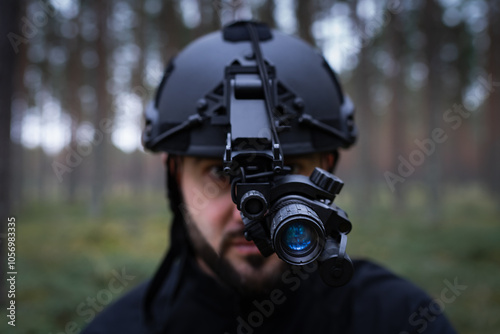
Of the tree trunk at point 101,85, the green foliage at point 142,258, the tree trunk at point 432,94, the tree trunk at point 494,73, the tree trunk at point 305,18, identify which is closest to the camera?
the green foliage at point 142,258

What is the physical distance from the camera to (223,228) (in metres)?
2.14

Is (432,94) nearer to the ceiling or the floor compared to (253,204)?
nearer to the ceiling

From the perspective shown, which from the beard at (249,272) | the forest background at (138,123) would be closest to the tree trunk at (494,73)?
the forest background at (138,123)

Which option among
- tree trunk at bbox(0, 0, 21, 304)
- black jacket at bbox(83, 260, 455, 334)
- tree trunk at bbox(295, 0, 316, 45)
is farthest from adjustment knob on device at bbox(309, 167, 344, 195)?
tree trunk at bbox(295, 0, 316, 45)

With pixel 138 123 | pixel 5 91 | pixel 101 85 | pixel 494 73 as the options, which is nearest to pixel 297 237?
pixel 5 91

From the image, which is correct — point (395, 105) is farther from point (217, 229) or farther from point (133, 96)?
point (217, 229)

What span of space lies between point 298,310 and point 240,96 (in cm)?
133

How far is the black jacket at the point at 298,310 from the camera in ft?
7.34

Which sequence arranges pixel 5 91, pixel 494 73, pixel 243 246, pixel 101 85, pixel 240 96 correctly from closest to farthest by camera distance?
pixel 240 96, pixel 243 246, pixel 5 91, pixel 101 85, pixel 494 73

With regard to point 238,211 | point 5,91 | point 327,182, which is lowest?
point 238,211

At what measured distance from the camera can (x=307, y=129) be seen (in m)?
2.15

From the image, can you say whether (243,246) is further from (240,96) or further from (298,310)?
(240,96)

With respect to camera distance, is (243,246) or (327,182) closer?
(327,182)

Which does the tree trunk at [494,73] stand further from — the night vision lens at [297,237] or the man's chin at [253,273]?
the night vision lens at [297,237]
